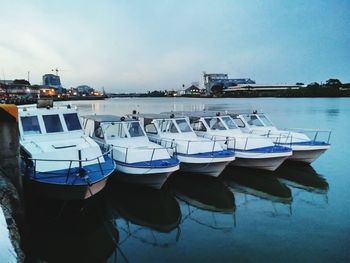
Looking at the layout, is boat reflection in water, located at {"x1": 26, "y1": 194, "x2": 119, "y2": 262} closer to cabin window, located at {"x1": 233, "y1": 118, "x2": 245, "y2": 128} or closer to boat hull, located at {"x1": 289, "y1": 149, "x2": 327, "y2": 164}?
cabin window, located at {"x1": 233, "y1": 118, "x2": 245, "y2": 128}

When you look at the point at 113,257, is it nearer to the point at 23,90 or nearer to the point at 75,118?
the point at 75,118

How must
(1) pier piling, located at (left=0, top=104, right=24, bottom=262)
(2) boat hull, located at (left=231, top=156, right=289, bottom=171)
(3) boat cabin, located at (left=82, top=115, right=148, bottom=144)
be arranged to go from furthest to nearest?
(2) boat hull, located at (left=231, top=156, right=289, bottom=171), (3) boat cabin, located at (left=82, top=115, right=148, bottom=144), (1) pier piling, located at (left=0, top=104, right=24, bottom=262)

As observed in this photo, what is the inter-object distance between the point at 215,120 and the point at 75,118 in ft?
32.0

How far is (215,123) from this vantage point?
2044cm

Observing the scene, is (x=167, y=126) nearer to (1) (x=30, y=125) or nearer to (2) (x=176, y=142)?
(2) (x=176, y=142)

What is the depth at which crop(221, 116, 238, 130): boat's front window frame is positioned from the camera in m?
20.2

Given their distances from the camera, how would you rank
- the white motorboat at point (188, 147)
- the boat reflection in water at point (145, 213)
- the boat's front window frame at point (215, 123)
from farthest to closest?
the boat's front window frame at point (215, 123), the white motorboat at point (188, 147), the boat reflection in water at point (145, 213)

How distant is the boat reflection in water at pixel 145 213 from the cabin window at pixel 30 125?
4.60 metres

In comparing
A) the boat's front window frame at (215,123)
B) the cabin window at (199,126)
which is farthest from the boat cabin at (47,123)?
the boat's front window frame at (215,123)

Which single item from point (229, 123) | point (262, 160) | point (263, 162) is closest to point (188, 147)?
point (262, 160)

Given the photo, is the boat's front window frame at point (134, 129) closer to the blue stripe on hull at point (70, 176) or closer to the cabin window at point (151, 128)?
the cabin window at point (151, 128)

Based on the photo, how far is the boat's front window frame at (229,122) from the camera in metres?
20.2

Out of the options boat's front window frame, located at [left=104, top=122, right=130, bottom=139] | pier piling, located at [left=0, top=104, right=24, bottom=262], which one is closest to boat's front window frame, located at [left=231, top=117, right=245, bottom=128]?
boat's front window frame, located at [left=104, top=122, right=130, bottom=139]

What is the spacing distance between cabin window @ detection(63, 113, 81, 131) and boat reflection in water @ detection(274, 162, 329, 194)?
11976mm
